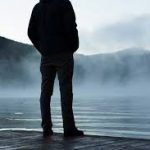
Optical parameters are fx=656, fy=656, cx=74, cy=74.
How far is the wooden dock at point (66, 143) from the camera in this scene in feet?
28.8

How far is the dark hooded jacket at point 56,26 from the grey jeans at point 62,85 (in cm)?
14

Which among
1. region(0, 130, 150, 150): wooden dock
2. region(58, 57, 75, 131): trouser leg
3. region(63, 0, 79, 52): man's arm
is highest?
region(63, 0, 79, 52): man's arm

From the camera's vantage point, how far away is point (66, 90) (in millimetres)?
10195

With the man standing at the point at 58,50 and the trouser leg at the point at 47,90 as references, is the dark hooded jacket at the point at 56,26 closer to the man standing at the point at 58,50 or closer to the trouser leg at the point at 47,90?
the man standing at the point at 58,50

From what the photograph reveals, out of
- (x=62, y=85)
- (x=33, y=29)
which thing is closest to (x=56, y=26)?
(x=33, y=29)

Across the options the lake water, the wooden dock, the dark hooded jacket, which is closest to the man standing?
the dark hooded jacket

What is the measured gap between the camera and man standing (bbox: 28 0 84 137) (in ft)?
33.1

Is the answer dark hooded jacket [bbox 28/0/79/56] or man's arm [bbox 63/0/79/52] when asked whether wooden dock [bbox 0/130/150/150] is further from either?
man's arm [bbox 63/0/79/52]

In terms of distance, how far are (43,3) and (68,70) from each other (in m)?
1.14

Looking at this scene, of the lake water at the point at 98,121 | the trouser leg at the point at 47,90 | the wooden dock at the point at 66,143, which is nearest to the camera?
the wooden dock at the point at 66,143

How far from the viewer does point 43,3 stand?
10.3 metres

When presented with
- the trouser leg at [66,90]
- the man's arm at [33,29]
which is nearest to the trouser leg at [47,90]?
the trouser leg at [66,90]

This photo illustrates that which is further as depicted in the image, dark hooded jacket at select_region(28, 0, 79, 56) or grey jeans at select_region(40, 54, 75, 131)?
grey jeans at select_region(40, 54, 75, 131)

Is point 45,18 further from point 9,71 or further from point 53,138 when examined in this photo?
point 9,71
